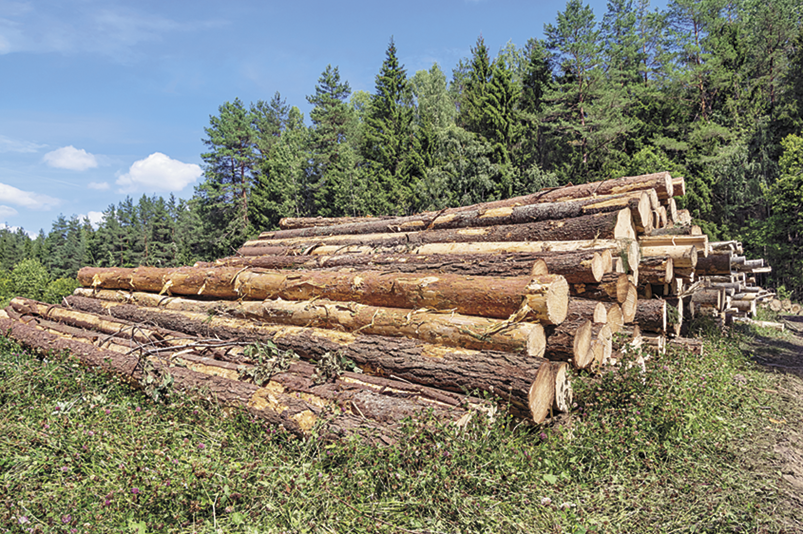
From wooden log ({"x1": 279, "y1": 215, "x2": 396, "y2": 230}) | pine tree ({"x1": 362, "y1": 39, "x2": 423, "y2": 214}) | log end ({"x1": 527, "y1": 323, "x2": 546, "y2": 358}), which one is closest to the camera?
log end ({"x1": 527, "y1": 323, "x2": 546, "y2": 358})

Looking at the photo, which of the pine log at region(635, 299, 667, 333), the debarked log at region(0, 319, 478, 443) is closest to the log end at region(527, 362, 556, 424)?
the debarked log at region(0, 319, 478, 443)

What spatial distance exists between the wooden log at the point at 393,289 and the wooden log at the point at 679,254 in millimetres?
2748

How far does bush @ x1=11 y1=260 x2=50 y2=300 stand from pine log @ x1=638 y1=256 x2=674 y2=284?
2264 centimetres

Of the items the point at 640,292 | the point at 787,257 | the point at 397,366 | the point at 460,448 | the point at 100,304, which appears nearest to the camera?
the point at 460,448

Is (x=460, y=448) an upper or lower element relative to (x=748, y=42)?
lower

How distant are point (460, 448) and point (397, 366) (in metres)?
1.17

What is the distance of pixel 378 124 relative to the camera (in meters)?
29.6

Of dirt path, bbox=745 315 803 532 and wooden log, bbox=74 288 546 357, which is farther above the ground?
wooden log, bbox=74 288 546 357

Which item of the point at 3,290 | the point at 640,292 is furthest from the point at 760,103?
the point at 3,290

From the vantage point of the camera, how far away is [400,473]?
2840 mm

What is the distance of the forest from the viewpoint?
2128 centimetres

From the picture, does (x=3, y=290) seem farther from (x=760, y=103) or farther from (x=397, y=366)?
(x=760, y=103)

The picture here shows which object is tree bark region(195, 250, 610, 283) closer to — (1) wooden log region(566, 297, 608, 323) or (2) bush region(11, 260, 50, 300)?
(1) wooden log region(566, 297, 608, 323)

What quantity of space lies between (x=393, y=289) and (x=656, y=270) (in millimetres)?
3793
